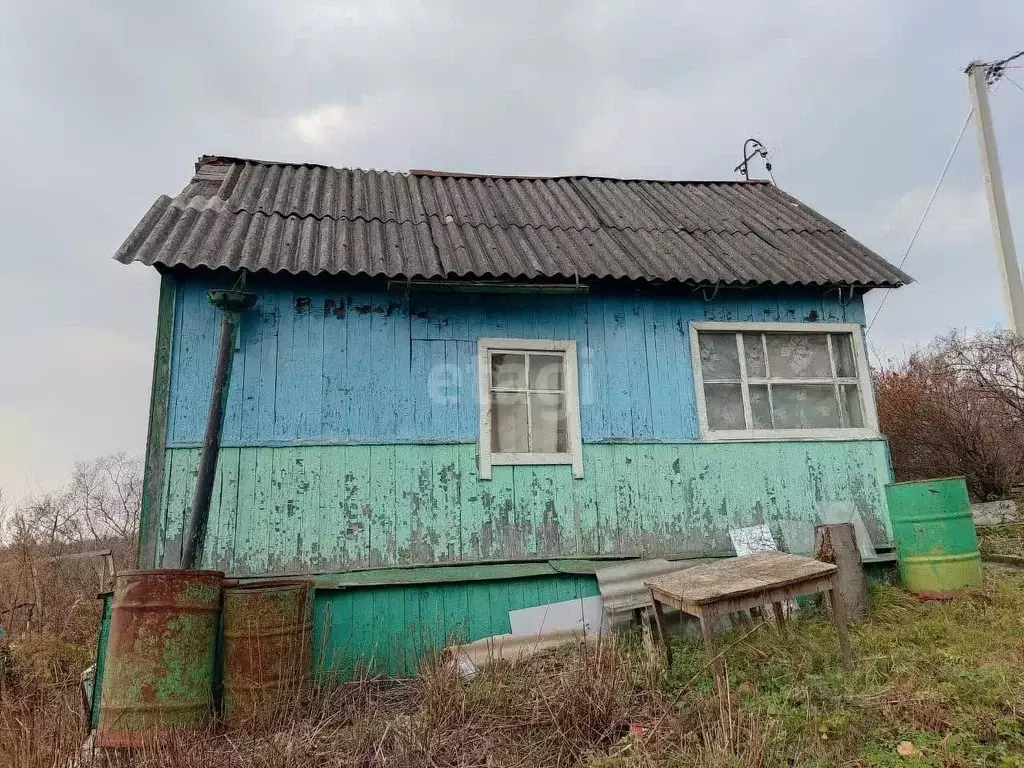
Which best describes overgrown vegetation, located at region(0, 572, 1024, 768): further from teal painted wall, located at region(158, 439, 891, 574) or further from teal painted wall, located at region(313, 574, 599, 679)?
teal painted wall, located at region(158, 439, 891, 574)

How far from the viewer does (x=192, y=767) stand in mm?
3166

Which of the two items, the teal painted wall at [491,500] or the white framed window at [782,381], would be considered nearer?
the teal painted wall at [491,500]

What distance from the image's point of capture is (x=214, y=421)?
199 inches

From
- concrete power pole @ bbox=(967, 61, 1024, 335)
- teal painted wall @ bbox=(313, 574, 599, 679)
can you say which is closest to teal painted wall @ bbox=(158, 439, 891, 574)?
teal painted wall @ bbox=(313, 574, 599, 679)

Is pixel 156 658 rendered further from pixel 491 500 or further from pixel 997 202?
pixel 997 202

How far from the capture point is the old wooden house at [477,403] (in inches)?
209

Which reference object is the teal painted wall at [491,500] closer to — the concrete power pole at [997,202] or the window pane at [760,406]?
the window pane at [760,406]

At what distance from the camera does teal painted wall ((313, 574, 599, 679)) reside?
16.8 ft

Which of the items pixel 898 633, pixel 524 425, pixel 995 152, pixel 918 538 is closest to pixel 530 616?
pixel 524 425

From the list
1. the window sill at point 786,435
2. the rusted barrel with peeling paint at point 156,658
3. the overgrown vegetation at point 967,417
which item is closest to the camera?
the rusted barrel with peeling paint at point 156,658

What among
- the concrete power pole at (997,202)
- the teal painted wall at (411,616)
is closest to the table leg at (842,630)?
the teal painted wall at (411,616)

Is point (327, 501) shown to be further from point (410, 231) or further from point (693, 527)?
point (693, 527)

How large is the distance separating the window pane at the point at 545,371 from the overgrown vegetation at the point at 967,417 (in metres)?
7.05

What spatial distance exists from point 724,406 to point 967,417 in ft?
19.1
